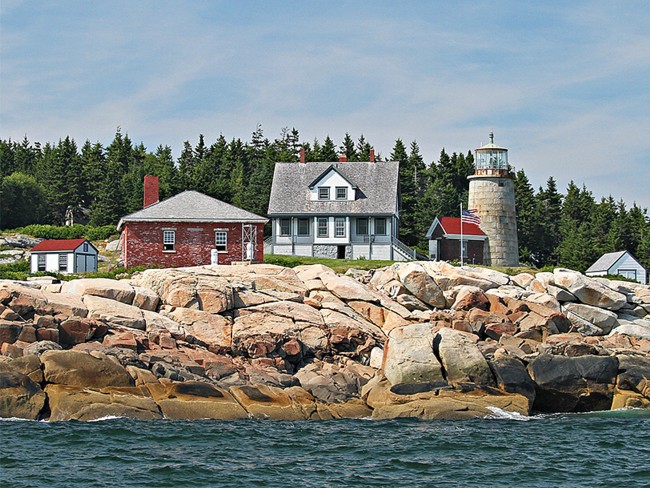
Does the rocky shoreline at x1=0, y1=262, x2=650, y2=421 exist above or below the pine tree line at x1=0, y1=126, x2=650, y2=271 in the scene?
below

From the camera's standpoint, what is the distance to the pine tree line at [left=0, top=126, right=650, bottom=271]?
71688mm

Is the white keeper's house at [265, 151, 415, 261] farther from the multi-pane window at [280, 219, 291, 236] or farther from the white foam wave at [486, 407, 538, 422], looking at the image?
the white foam wave at [486, 407, 538, 422]

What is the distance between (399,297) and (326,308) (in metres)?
4.14

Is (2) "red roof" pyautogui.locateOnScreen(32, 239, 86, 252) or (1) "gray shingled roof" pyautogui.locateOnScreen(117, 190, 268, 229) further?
(2) "red roof" pyautogui.locateOnScreen(32, 239, 86, 252)

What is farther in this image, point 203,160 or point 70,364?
point 203,160

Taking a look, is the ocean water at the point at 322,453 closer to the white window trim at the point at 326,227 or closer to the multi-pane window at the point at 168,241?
the multi-pane window at the point at 168,241

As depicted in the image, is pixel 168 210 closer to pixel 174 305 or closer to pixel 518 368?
pixel 174 305

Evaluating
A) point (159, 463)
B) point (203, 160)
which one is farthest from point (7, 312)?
point (203, 160)

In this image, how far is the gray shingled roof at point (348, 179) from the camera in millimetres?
56656

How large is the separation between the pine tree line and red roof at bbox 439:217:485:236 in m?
8.21

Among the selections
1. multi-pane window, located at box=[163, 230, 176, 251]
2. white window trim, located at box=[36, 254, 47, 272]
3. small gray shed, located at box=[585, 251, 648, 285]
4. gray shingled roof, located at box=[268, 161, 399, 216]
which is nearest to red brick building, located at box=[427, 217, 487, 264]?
gray shingled roof, located at box=[268, 161, 399, 216]


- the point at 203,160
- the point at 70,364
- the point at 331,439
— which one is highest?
the point at 203,160

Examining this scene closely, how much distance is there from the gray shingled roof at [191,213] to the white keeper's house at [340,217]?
989 centimetres

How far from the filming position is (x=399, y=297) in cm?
3534
